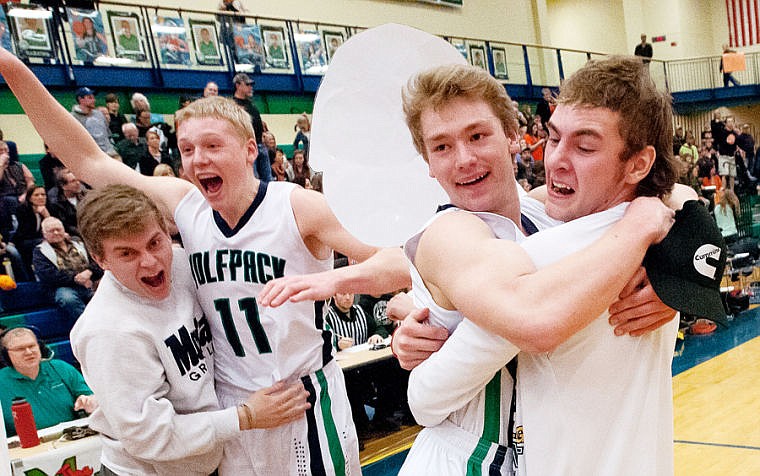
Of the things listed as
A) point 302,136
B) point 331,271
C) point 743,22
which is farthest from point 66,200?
point 743,22

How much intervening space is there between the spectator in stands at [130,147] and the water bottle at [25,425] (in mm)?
4310

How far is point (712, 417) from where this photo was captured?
5.91 metres

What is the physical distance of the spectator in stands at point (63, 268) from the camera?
6.98 m

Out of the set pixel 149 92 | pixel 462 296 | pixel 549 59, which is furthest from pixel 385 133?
pixel 549 59

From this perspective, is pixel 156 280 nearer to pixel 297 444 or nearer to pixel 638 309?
pixel 297 444

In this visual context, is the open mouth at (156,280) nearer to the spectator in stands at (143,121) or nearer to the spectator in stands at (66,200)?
the spectator in stands at (66,200)

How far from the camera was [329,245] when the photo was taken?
101 inches

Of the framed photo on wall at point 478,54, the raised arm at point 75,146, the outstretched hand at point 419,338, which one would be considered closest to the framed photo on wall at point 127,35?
the framed photo on wall at point 478,54

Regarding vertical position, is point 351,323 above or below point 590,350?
below

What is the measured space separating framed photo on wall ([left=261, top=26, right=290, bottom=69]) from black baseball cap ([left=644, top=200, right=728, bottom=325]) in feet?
39.3

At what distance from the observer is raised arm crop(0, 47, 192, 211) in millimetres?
2475

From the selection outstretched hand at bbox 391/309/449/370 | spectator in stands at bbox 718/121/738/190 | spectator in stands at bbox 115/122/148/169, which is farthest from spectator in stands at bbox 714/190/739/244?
outstretched hand at bbox 391/309/449/370

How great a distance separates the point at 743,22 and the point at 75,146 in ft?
79.9

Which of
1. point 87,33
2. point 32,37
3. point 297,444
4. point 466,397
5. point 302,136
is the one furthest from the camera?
Answer: point 302,136
